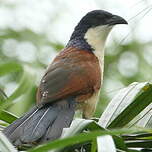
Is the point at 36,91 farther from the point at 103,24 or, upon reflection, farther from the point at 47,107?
the point at 103,24

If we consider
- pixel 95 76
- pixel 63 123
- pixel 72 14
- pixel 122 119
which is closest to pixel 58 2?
pixel 72 14

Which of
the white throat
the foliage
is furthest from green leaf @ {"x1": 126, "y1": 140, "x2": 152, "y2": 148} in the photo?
the white throat

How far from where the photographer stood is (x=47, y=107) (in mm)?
2740

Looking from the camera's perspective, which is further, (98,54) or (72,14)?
(72,14)

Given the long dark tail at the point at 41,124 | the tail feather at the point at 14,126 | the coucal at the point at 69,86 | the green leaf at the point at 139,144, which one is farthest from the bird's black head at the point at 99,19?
the green leaf at the point at 139,144

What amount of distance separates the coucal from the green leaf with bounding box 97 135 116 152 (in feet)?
2.12

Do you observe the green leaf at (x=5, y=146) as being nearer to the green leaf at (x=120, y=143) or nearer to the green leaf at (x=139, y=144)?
the green leaf at (x=120, y=143)

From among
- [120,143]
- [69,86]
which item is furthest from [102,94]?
[120,143]

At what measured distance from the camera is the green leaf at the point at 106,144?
131 cm

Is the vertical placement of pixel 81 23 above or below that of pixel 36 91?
above

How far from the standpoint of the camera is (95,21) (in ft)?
12.6

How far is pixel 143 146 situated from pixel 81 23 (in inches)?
94.9

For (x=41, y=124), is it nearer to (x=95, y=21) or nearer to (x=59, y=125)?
(x=59, y=125)

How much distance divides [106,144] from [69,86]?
158 centimetres
